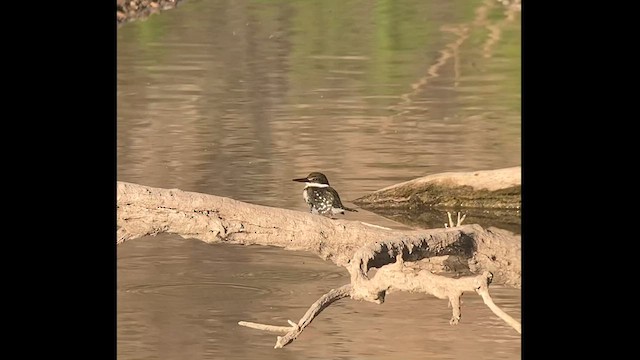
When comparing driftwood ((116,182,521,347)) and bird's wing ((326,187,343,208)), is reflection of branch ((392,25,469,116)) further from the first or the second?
driftwood ((116,182,521,347))

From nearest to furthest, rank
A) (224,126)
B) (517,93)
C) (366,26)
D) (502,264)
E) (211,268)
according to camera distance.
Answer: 1. (502,264)
2. (211,268)
3. (224,126)
4. (517,93)
5. (366,26)

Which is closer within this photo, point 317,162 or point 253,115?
point 317,162

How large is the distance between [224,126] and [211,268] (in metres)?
1.71

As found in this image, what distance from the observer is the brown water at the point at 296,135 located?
599 cm

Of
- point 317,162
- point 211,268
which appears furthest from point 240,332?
point 317,162

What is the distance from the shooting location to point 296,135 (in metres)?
7.83

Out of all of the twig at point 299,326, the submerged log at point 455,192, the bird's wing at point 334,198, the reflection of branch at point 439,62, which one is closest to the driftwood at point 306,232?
the bird's wing at point 334,198

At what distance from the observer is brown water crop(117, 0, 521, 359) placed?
5.99 metres

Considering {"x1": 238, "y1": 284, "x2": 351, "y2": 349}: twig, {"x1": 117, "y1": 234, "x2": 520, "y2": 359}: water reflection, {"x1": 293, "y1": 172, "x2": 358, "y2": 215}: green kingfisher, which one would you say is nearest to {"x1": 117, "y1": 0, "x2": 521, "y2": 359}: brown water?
{"x1": 117, "y1": 234, "x2": 520, "y2": 359}: water reflection

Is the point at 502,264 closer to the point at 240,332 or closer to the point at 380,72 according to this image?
the point at 240,332

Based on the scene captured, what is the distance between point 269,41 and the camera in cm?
975

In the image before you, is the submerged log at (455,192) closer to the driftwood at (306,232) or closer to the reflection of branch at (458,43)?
the driftwood at (306,232)

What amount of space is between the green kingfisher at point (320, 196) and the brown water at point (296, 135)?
0.81 feet

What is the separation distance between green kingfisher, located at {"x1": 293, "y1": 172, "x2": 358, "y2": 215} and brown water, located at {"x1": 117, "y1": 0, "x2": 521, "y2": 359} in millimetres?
247
